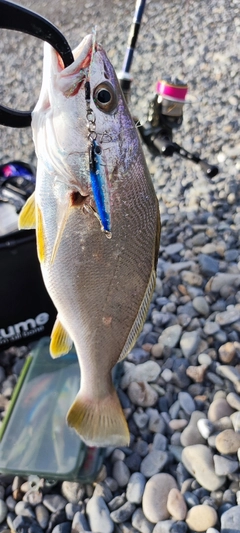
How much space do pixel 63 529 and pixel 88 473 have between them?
221mm

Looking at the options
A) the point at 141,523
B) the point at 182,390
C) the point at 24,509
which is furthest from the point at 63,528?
the point at 182,390

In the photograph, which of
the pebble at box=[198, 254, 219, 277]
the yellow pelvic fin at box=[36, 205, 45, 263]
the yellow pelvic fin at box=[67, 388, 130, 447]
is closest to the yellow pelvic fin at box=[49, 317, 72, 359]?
the yellow pelvic fin at box=[67, 388, 130, 447]

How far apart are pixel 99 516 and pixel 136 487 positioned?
0.18 m

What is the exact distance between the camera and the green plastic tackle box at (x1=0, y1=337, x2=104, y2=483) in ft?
6.51

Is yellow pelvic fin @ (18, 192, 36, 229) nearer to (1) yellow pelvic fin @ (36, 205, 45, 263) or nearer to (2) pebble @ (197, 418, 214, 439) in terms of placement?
(1) yellow pelvic fin @ (36, 205, 45, 263)

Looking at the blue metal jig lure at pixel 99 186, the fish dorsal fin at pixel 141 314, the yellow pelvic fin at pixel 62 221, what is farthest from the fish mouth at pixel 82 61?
the fish dorsal fin at pixel 141 314

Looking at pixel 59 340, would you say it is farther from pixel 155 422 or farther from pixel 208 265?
pixel 208 265

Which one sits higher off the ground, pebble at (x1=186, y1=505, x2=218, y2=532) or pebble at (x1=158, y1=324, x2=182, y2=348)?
pebble at (x1=158, y1=324, x2=182, y2=348)

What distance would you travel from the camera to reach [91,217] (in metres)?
1.33

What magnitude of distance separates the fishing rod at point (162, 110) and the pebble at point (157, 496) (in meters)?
1.84

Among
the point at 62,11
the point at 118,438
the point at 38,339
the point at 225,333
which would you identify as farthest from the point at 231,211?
the point at 62,11

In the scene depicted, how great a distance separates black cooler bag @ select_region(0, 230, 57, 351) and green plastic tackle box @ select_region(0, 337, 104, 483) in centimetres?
14

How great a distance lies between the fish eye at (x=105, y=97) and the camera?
1.27 metres

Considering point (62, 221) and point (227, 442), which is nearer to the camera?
point (62, 221)
